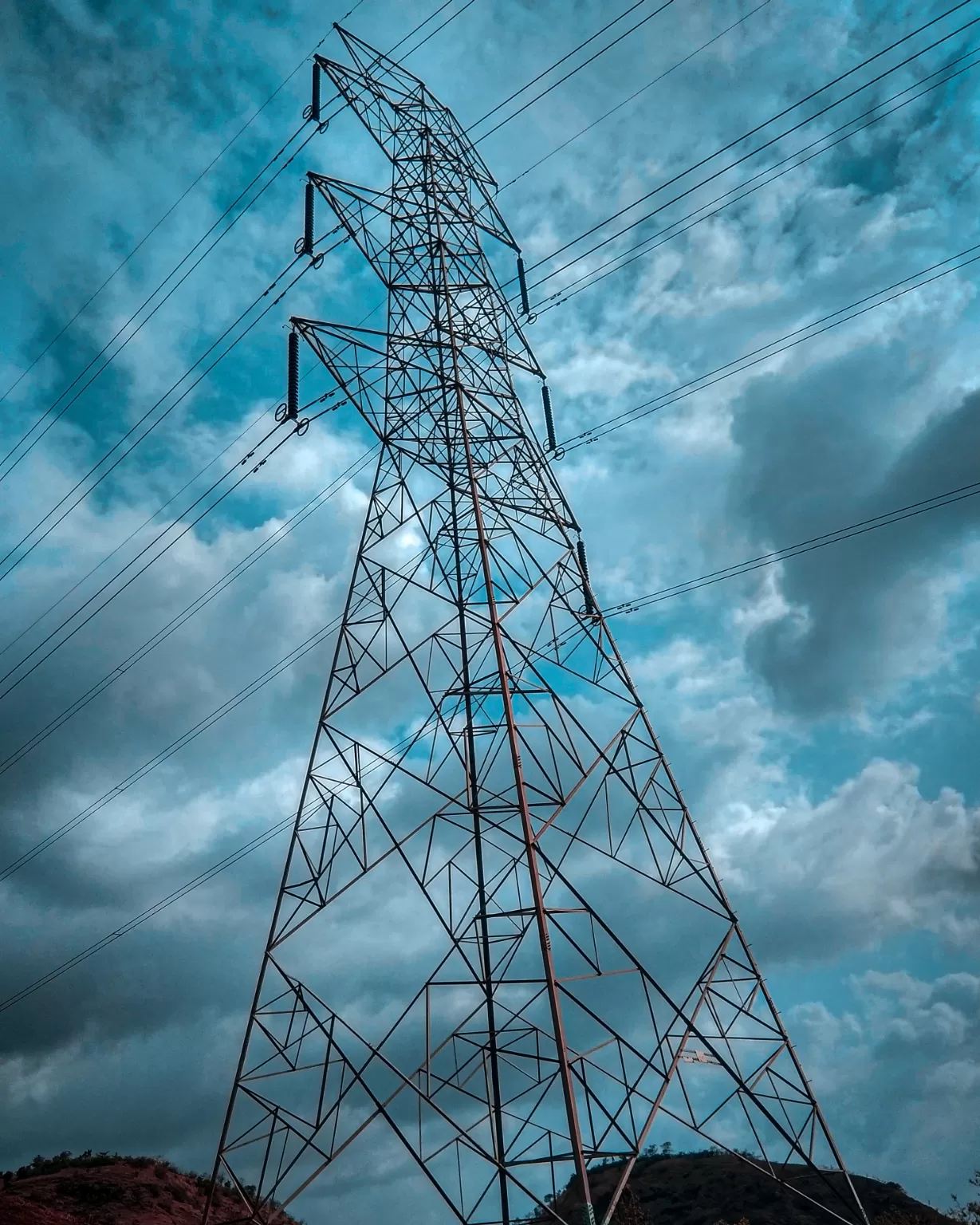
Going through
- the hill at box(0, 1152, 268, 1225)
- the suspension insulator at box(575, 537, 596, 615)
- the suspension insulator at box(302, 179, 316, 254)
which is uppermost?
the suspension insulator at box(302, 179, 316, 254)

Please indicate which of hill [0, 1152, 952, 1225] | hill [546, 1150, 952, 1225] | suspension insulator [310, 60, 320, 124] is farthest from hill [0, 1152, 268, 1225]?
suspension insulator [310, 60, 320, 124]

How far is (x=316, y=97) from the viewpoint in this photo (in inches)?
1153

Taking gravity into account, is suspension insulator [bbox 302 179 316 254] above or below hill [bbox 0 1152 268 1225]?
above

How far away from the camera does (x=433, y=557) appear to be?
1052 inches

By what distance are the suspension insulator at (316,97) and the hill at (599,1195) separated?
90.7 ft

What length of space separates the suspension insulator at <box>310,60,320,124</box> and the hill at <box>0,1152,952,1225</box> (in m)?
27.6

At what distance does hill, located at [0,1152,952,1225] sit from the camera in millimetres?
35719

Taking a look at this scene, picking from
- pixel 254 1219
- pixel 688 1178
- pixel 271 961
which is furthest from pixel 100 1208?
pixel 688 1178

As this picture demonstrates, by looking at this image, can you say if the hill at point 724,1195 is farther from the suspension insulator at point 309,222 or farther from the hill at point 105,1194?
the suspension insulator at point 309,222

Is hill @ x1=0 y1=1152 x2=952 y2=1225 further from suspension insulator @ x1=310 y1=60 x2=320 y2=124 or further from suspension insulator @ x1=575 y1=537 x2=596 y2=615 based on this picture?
suspension insulator @ x1=310 y1=60 x2=320 y2=124

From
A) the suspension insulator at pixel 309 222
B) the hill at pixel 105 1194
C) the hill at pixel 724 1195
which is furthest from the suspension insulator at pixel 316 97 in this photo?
the hill at pixel 724 1195

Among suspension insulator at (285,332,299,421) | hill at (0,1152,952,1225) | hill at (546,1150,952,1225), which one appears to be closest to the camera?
suspension insulator at (285,332,299,421)

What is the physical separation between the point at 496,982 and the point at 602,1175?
66.7 m

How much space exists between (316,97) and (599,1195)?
232 feet
